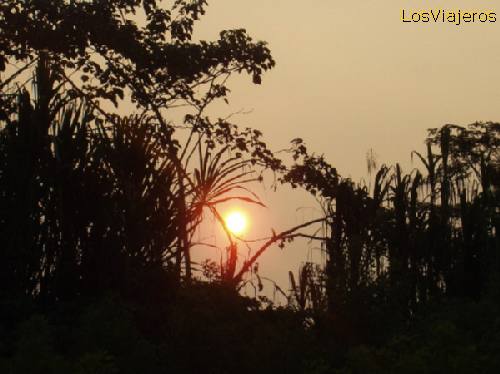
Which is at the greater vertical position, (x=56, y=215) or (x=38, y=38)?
(x=38, y=38)

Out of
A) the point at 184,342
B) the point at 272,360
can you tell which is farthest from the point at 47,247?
the point at 272,360

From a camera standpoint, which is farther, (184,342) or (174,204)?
(174,204)

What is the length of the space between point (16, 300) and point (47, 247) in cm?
80

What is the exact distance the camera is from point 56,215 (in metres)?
10.6

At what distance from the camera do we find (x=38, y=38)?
16.5 m

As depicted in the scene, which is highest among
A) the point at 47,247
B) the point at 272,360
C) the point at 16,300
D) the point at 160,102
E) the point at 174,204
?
the point at 160,102

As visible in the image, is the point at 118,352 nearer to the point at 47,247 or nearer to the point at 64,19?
the point at 47,247

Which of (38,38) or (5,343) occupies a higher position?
(38,38)

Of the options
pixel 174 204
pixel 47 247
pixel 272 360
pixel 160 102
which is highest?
pixel 160 102

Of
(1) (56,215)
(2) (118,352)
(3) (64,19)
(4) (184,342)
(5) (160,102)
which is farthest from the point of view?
(5) (160,102)

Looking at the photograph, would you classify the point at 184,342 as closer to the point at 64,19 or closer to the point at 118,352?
the point at 118,352

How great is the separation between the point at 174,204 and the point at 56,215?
4.91ft

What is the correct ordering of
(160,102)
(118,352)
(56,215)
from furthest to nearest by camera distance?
1. (160,102)
2. (56,215)
3. (118,352)

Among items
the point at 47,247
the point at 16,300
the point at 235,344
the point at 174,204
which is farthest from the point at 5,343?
the point at 174,204
